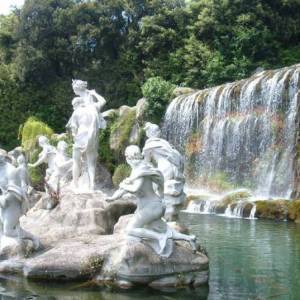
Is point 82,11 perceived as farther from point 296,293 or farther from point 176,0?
point 296,293

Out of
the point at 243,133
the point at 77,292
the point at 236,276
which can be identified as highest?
the point at 243,133

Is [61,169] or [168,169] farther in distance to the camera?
[61,169]

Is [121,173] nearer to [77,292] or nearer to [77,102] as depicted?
[77,102]

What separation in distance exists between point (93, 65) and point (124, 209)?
27.5m

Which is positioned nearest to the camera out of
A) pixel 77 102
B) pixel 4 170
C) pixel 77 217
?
pixel 4 170

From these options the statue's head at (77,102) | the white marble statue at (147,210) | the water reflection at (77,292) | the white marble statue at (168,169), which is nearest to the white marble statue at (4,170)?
the water reflection at (77,292)

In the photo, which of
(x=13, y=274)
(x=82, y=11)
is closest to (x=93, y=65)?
(x=82, y=11)

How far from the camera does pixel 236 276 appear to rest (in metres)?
9.12

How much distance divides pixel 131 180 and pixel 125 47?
2955 cm

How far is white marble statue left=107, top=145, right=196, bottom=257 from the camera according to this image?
8.46 meters

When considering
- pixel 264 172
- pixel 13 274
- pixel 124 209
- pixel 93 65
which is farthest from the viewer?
pixel 93 65

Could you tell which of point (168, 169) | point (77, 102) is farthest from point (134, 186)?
point (77, 102)

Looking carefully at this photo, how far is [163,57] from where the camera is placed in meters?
35.4

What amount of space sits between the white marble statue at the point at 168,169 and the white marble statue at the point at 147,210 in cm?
171
